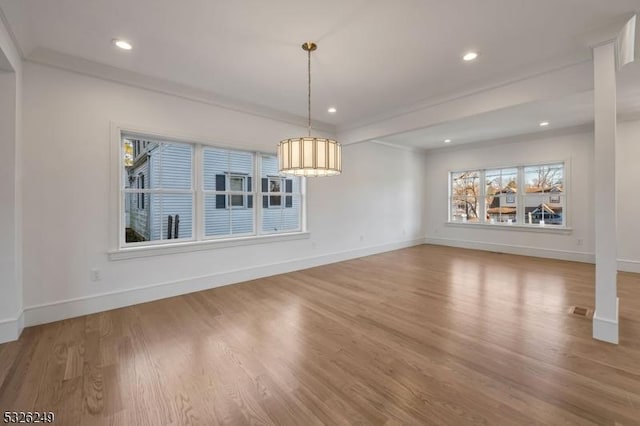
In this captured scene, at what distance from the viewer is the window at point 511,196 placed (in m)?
6.10

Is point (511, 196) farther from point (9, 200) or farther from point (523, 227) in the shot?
point (9, 200)

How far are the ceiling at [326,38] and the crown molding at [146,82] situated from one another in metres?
0.09

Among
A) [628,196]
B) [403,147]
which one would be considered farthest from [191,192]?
[628,196]

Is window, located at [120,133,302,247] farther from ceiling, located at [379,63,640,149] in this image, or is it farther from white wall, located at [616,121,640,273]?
white wall, located at [616,121,640,273]

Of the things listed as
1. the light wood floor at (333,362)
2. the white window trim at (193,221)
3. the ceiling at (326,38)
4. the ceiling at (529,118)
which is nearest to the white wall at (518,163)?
the ceiling at (529,118)

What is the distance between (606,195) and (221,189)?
4613mm

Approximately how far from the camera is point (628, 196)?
5004 mm

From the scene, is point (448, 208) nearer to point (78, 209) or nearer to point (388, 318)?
point (388, 318)

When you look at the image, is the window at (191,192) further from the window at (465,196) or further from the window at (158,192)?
the window at (465,196)

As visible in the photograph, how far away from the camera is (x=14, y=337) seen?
8.39ft

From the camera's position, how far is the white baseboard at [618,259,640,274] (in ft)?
16.1

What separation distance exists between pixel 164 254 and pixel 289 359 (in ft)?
8.05

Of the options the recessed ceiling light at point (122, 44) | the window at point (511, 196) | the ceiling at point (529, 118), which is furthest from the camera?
the window at point (511, 196)

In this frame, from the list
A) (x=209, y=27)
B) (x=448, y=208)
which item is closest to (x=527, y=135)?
(x=448, y=208)
